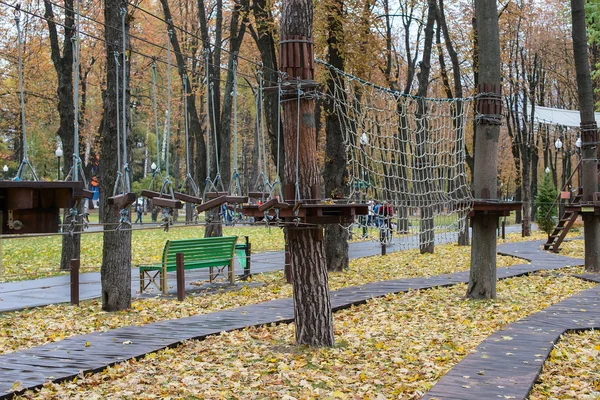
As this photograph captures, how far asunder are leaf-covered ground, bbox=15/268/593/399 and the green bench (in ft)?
11.3

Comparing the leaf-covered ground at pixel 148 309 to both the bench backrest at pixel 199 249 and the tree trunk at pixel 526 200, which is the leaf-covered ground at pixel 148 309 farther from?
the tree trunk at pixel 526 200

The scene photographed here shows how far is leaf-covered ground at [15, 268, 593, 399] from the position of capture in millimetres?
6172

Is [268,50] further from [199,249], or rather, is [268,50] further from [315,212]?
[315,212]

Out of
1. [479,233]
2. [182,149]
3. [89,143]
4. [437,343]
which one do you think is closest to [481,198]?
[479,233]

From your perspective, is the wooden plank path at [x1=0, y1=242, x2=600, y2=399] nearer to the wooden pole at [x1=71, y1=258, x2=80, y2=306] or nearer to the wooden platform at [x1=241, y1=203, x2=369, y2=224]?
the wooden platform at [x1=241, y1=203, x2=369, y2=224]

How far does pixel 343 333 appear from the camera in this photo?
8797 mm

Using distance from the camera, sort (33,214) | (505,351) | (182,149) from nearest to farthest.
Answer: (33,214) < (505,351) < (182,149)

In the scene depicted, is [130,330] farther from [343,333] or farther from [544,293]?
[544,293]

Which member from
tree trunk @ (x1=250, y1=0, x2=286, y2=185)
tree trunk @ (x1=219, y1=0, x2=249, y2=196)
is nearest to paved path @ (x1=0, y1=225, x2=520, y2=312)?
tree trunk @ (x1=250, y1=0, x2=286, y2=185)

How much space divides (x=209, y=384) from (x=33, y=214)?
2.31 m

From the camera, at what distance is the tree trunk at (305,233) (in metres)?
8.04

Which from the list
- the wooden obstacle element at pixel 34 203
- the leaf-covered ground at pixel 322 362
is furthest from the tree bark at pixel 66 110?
the wooden obstacle element at pixel 34 203

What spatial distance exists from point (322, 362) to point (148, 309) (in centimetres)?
408

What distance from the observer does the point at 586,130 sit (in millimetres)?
15766
